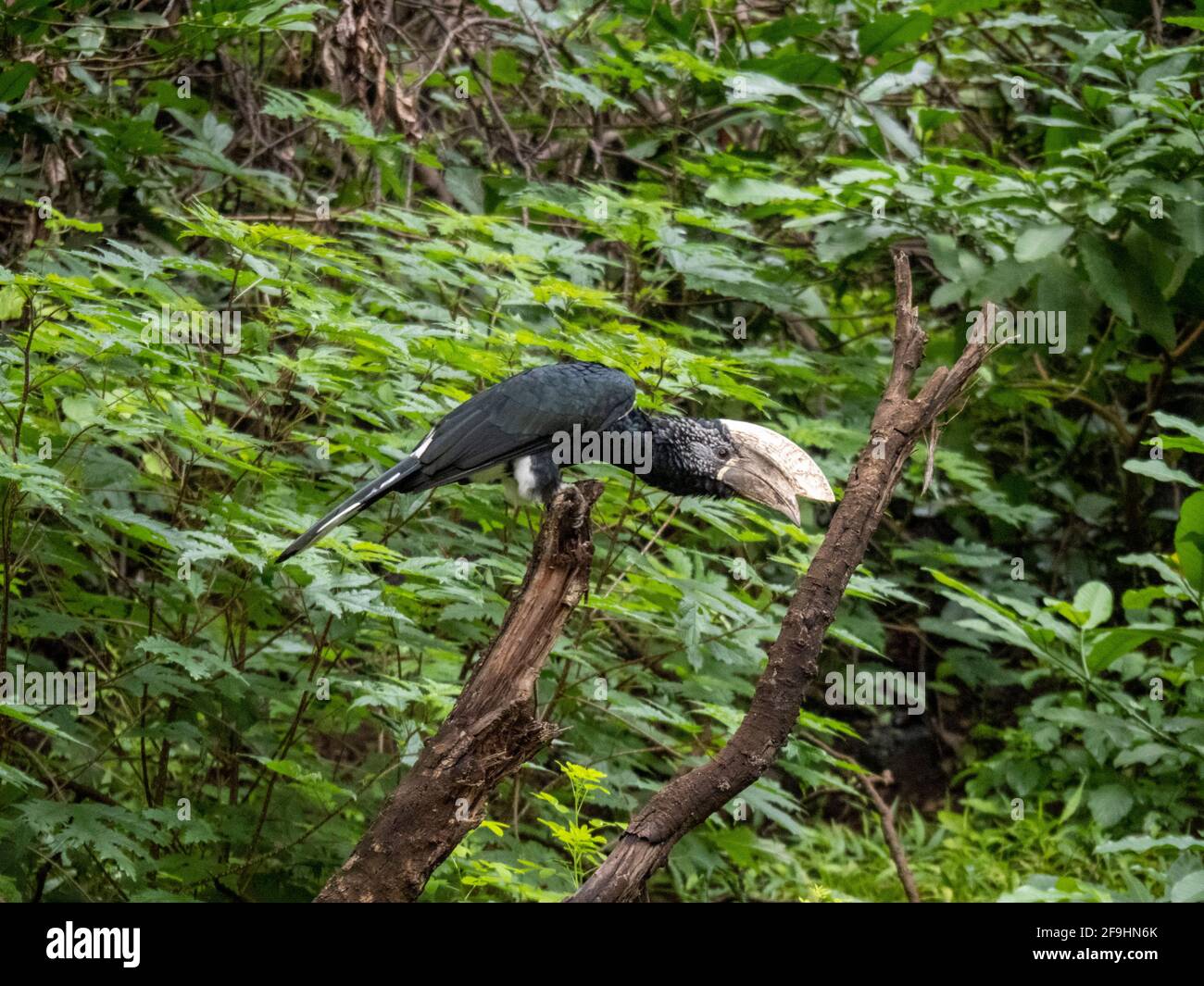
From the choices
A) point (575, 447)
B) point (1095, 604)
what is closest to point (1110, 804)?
point (1095, 604)

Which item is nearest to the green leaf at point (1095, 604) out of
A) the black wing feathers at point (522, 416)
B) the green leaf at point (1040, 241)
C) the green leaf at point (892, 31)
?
the green leaf at point (1040, 241)

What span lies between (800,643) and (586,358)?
1.37 meters

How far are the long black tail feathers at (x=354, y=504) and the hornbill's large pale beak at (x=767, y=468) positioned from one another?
0.97 meters

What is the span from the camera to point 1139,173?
5051mm

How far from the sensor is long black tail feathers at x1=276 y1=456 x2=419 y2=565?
10.6 ft

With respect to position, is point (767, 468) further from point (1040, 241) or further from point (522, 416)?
point (1040, 241)

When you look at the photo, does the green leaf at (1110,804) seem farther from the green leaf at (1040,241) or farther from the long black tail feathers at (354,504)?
the long black tail feathers at (354,504)

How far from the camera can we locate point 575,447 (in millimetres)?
3740

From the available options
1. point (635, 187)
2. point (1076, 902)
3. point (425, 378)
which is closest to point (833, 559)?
point (1076, 902)

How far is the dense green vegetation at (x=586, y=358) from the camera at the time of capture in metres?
3.63

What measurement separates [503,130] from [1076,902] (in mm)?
4241

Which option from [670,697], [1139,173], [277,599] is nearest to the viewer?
[277,599]

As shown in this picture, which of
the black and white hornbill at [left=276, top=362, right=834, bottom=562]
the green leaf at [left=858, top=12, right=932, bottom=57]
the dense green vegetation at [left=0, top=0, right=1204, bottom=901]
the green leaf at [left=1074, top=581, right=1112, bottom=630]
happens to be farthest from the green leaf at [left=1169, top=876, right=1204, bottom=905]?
the green leaf at [left=858, top=12, right=932, bottom=57]
